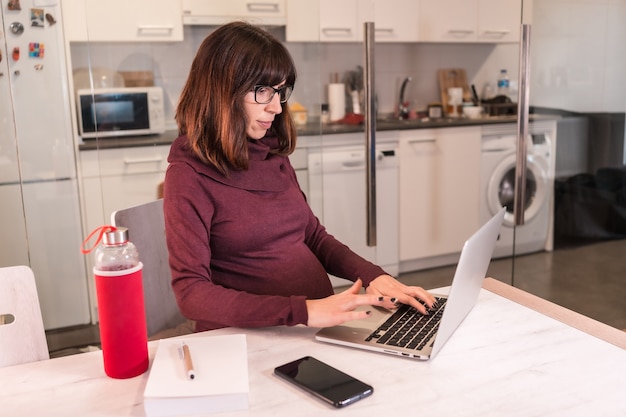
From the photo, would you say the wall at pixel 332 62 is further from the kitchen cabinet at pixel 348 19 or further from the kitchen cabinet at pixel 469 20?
the kitchen cabinet at pixel 469 20

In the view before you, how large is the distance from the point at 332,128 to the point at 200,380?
98.7 inches

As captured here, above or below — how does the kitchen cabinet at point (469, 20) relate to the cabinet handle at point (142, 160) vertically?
above

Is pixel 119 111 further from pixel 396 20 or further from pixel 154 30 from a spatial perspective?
pixel 396 20

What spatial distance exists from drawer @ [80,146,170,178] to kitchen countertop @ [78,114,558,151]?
21mm

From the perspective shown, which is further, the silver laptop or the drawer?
the drawer

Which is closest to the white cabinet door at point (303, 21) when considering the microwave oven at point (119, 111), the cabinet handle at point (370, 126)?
the cabinet handle at point (370, 126)

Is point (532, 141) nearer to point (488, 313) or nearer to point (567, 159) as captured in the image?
point (567, 159)

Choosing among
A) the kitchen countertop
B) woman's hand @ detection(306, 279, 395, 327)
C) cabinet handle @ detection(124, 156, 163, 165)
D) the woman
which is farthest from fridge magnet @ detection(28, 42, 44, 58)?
woman's hand @ detection(306, 279, 395, 327)

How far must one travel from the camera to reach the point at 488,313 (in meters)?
1.23

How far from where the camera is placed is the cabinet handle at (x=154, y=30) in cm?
267

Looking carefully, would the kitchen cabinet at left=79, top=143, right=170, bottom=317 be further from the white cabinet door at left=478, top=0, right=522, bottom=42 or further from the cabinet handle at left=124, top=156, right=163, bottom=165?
the white cabinet door at left=478, top=0, right=522, bottom=42

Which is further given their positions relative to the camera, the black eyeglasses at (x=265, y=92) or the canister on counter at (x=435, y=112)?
the canister on counter at (x=435, y=112)

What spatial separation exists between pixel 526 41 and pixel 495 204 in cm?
126

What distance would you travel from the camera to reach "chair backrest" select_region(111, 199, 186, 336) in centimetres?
158
